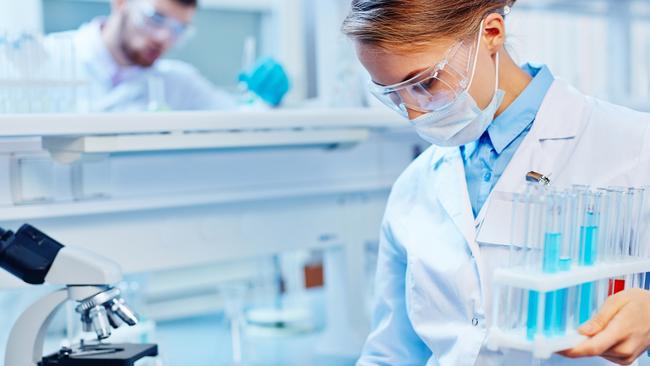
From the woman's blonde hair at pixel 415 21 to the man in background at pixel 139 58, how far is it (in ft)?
4.22

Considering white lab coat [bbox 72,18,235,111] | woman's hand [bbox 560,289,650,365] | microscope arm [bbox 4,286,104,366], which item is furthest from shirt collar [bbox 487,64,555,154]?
white lab coat [bbox 72,18,235,111]

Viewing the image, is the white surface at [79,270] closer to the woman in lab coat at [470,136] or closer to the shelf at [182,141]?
the shelf at [182,141]

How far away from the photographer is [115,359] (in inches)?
47.6

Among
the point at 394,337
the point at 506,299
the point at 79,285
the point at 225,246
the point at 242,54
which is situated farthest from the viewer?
the point at 242,54

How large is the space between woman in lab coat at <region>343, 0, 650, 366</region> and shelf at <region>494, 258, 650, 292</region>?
0.51 feet

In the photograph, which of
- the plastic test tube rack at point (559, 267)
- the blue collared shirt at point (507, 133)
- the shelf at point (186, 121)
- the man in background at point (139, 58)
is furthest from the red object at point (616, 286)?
the man in background at point (139, 58)

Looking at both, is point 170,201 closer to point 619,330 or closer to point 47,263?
point 47,263

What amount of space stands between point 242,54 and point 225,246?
162 centimetres

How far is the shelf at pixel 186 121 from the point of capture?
138cm

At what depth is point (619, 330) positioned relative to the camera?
952 millimetres

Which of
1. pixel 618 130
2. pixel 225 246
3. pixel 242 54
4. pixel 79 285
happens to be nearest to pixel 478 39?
pixel 618 130

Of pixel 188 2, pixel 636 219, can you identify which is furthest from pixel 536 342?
pixel 188 2

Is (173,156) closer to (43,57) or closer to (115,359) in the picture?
(43,57)

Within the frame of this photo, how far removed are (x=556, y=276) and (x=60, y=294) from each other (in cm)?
76
